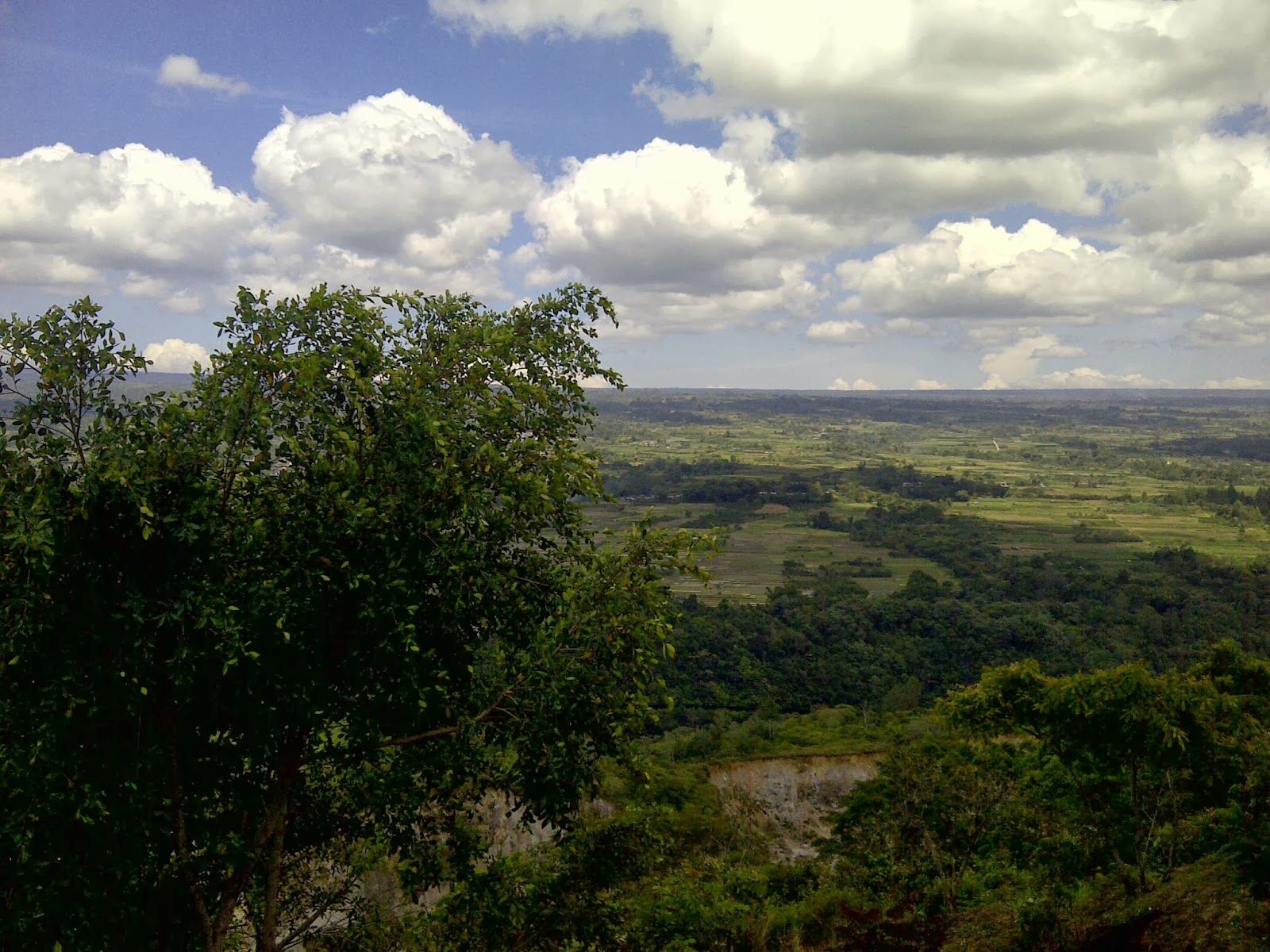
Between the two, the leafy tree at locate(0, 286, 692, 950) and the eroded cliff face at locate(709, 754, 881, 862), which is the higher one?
the leafy tree at locate(0, 286, 692, 950)

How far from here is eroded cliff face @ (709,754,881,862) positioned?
4072cm

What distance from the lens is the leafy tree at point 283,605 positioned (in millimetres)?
5504

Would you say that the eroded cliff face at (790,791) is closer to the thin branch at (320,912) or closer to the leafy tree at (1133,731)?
the leafy tree at (1133,731)

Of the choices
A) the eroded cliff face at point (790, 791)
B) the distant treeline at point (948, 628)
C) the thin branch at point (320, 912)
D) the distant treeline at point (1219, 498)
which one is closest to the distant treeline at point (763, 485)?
the distant treeline at point (1219, 498)

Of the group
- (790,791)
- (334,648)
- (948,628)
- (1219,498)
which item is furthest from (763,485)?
(334,648)

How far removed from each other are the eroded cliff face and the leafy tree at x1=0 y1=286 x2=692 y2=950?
36.1 metres

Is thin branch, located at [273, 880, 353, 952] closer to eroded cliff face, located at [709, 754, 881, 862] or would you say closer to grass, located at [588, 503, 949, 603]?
eroded cliff face, located at [709, 754, 881, 862]

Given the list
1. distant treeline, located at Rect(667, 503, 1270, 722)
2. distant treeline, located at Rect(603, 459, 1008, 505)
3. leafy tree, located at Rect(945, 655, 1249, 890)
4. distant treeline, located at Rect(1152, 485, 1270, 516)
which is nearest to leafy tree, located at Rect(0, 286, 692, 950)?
leafy tree, located at Rect(945, 655, 1249, 890)

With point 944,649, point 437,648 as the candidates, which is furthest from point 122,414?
point 944,649

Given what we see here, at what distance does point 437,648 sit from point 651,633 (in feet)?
5.69

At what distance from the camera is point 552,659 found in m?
6.29

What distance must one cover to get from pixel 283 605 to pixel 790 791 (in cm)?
4160

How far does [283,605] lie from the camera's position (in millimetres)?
5625

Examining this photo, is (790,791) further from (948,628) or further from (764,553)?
(764,553)
